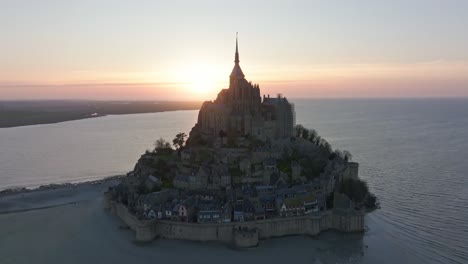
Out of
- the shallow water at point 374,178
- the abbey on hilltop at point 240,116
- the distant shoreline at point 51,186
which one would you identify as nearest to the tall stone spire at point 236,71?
the abbey on hilltop at point 240,116

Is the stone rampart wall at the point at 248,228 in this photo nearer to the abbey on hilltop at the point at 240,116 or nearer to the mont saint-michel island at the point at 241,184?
the mont saint-michel island at the point at 241,184

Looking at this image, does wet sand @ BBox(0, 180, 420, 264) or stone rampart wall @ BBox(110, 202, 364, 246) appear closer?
wet sand @ BBox(0, 180, 420, 264)

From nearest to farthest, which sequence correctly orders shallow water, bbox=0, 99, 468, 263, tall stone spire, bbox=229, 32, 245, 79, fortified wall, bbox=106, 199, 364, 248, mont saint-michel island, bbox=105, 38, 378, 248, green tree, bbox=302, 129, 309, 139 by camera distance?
1. shallow water, bbox=0, 99, 468, 263
2. fortified wall, bbox=106, 199, 364, 248
3. mont saint-michel island, bbox=105, 38, 378, 248
4. tall stone spire, bbox=229, 32, 245, 79
5. green tree, bbox=302, 129, 309, 139

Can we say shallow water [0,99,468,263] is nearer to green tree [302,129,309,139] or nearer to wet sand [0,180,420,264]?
wet sand [0,180,420,264]

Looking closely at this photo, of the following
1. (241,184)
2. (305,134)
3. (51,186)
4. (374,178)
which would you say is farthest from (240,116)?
(51,186)

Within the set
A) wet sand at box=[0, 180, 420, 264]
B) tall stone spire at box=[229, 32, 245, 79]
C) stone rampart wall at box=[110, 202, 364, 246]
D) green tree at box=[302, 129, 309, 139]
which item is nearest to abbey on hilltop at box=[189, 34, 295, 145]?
tall stone spire at box=[229, 32, 245, 79]

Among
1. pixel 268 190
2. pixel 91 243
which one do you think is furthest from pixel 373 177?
pixel 91 243

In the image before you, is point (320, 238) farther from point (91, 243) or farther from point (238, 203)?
point (91, 243)
